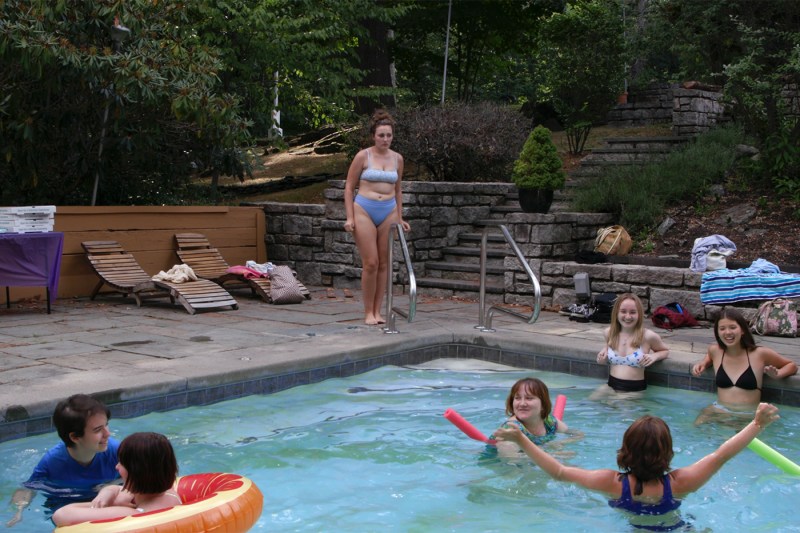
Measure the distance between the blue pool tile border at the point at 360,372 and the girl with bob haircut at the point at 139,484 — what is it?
161 centimetres

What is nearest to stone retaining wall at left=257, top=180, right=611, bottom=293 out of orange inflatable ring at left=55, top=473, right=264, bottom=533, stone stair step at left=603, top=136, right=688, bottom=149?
stone stair step at left=603, top=136, right=688, bottom=149

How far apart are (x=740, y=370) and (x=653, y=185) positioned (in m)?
5.28

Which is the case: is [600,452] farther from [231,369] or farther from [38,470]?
[38,470]

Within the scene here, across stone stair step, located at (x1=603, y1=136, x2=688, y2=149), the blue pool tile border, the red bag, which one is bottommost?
the blue pool tile border

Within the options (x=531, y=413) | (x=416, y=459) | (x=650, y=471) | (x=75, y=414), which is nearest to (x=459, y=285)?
(x=416, y=459)

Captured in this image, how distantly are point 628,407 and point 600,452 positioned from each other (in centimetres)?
99

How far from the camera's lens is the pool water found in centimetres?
448

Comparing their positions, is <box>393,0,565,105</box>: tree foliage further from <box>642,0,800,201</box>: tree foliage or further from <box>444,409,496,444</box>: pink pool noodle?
<box>444,409,496,444</box>: pink pool noodle

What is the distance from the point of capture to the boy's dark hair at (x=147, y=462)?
3432 millimetres

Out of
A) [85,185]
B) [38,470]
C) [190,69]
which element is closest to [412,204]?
[190,69]

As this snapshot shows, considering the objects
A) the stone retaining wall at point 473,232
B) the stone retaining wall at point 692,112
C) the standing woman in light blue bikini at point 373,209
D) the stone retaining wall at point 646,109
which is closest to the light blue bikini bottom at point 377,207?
the standing woman in light blue bikini at point 373,209

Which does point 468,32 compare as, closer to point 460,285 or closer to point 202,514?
point 460,285

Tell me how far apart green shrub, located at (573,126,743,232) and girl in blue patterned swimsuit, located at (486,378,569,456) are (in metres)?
5.76

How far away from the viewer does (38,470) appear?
408 cm
